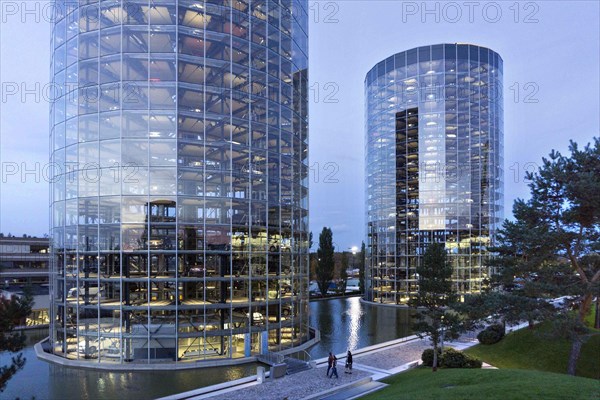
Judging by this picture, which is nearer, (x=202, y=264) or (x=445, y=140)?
(x=202, y=264)

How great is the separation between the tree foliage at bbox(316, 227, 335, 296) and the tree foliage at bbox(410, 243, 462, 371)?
36.8 m

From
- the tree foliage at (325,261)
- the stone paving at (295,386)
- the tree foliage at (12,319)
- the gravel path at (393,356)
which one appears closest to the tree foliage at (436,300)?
the gravel path at (393,356)

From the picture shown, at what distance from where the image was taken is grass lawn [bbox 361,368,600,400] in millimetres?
14234

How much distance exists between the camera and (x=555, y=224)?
21641 millimetres

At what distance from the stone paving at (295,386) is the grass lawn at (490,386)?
2.55 meters

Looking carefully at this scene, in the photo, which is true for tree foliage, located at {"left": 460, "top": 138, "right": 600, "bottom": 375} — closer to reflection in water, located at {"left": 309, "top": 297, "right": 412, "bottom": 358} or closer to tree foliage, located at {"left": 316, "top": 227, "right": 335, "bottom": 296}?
reflection in water, located at {"left": 309, "top": 297, "right": 412, "bottom": 358}

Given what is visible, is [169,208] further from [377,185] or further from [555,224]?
[377,185]

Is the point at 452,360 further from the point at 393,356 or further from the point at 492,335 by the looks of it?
the point at 492,335

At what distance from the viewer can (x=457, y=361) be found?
2466cm

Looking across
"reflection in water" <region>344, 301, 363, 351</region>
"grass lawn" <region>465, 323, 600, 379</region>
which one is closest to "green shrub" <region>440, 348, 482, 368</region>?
"grass lawn" <region>465, 323, 600, 379</region>

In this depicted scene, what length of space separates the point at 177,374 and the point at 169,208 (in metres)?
10.9

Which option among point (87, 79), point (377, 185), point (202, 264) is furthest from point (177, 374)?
point (377, 185)

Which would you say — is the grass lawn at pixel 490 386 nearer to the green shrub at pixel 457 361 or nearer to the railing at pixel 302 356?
the green shrub at pixel 457 361

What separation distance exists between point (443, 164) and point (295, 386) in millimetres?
42587
